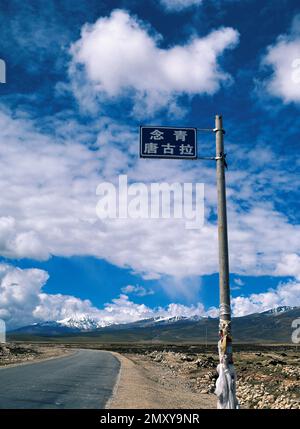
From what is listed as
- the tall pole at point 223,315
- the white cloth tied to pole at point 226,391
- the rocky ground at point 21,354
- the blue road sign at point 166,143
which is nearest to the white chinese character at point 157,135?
the blue road sign at point 166,143

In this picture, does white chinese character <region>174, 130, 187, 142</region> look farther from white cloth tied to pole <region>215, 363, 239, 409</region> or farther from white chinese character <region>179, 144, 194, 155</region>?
white cloth tied to pole <region>215, 363, 239, 409</region>

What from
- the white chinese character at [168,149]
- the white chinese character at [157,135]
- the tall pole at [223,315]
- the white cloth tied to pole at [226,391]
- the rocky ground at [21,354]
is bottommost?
the rocky ground at [21,354]

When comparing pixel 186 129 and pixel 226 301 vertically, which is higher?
pixel 186 129

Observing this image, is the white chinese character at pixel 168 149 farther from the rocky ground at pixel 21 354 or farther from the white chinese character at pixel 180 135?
the rocky ground at pixel 21 354

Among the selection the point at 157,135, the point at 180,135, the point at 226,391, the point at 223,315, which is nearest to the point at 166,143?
the point at 157,135

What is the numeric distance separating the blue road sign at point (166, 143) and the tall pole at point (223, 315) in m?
0.71

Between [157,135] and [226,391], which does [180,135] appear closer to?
[157,135]

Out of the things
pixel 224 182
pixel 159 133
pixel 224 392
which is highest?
pixel 159 133

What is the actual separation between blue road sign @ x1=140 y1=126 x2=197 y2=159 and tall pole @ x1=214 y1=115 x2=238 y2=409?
0.71 meters

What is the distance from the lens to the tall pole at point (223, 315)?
908 cm
